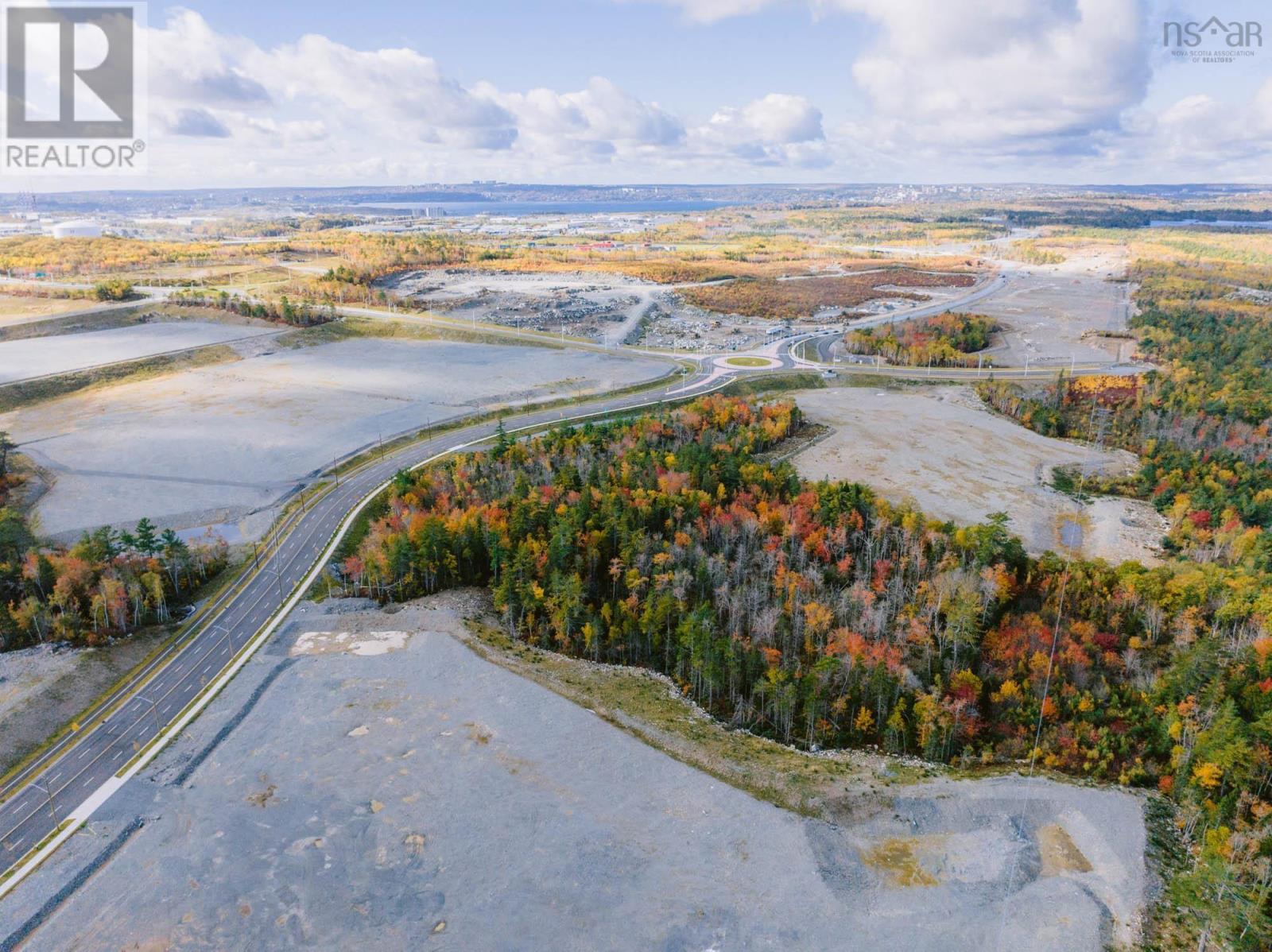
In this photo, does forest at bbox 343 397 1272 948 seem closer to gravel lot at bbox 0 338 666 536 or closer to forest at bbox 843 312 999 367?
gravel lot at bbox 0 338 666 536

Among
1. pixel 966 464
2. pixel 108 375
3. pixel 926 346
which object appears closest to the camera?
pixel 966 464

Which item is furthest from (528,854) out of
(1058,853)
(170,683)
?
(170,683)

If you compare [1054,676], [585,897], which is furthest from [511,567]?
[1054,676]

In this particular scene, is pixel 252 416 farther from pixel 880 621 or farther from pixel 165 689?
pixel 880 621

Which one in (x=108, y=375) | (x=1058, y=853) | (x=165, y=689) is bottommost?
(x=1058, y=853)

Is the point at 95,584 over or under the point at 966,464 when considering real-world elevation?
under

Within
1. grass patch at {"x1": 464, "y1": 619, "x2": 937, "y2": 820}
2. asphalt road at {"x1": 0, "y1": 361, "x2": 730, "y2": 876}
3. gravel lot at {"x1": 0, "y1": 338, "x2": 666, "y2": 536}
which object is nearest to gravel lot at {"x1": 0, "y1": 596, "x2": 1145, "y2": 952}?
grass patch at {"x1": 464, "y1": 619, "x2": 937, "y2": 820}

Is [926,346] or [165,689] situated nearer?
[165,689]
